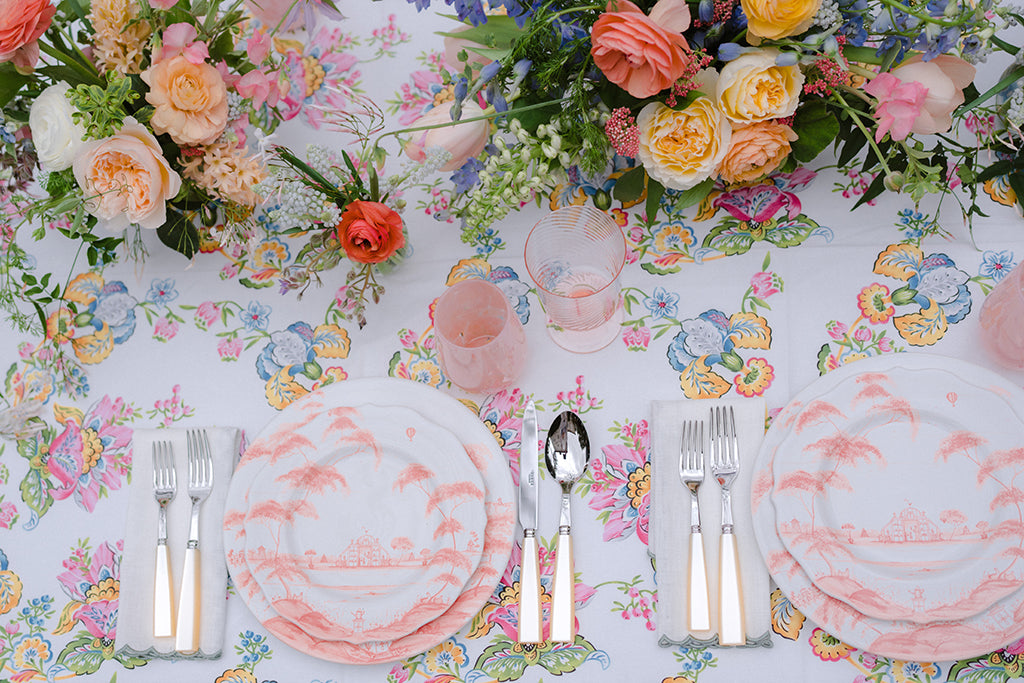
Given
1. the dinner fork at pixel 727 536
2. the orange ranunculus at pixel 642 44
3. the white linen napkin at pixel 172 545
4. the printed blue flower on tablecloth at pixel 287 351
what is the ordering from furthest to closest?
the printed blue flower on tablecloth at pixel 287 351
the white linen napkin at pixel 172 545
the dinner fork at pixel 727 536
the orange ranunculus at pixel 642 44

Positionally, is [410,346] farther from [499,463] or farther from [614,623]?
[614,623]

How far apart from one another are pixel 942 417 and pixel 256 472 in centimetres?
88

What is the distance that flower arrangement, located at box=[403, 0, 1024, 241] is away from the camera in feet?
2.76

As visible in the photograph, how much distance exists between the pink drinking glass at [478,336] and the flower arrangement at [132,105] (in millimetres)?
315

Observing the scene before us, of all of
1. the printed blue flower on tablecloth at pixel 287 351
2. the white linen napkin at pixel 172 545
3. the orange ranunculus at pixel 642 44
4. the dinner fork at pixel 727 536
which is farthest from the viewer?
the printed blue flower on tablecloth at pixel 287 351

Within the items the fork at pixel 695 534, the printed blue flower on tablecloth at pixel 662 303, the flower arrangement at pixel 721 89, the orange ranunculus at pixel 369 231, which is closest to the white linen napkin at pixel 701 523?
the fork at pixel 695 534

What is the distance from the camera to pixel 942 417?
3.16 feet

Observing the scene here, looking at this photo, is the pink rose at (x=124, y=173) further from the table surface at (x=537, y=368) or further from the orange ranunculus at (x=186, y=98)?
the table surface at (x=537, y=368)

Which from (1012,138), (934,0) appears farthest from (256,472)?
(1012,138)

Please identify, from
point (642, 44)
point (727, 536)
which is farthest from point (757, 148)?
point (727, 536)

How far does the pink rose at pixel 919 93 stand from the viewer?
→ 84 cm

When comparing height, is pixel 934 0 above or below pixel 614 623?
above

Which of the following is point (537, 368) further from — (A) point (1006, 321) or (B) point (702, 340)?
(A) point (1006, 321)

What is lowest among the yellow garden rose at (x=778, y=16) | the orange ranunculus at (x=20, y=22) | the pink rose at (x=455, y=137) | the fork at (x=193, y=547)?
the fork at (x=193, y=547)
